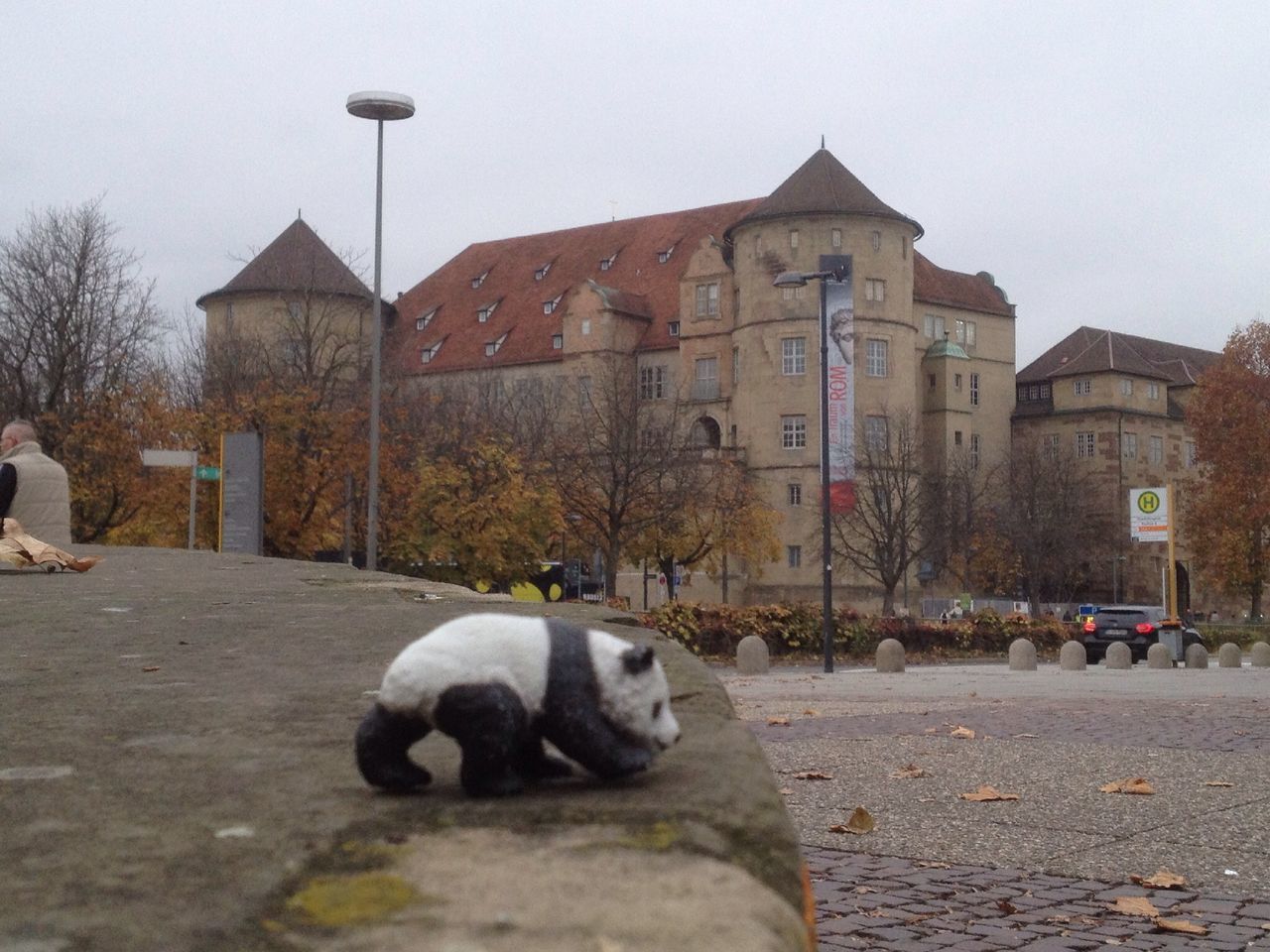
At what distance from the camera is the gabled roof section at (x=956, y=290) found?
107 metres

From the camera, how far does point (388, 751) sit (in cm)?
300

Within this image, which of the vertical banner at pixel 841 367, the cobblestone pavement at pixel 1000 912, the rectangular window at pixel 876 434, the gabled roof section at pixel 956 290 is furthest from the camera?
the gabled roof section at pixel 956 290

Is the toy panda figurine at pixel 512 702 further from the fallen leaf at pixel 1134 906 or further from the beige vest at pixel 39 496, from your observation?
the beige vest at pixel 39 496

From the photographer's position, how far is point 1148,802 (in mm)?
8195

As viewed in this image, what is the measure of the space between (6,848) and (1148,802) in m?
6.71

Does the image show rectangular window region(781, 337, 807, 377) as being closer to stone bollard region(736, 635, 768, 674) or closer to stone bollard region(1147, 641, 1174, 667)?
stone bollard region(1147, 641, 1174, 667)

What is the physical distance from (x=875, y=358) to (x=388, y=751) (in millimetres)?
93319

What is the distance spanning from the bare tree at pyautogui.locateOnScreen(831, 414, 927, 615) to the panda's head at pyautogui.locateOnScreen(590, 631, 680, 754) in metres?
71.1

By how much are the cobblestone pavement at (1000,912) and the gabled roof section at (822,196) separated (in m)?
87.9

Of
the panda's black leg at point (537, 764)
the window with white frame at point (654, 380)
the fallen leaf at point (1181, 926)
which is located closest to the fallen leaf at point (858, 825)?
the fallen leaf at point (1181, 926)

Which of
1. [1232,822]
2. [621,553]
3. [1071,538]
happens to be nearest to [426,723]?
[1232,822]

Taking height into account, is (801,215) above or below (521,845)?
above

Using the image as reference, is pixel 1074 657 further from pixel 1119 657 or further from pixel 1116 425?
pixel 1116 425

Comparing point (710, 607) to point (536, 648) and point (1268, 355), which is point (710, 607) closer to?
point (536, 648)
